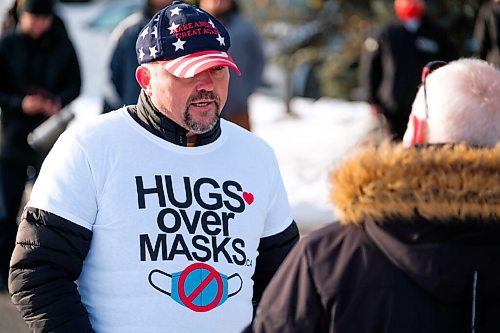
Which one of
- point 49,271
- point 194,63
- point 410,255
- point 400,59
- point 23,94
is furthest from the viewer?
point 400,59

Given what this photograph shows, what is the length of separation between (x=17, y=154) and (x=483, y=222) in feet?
17.5

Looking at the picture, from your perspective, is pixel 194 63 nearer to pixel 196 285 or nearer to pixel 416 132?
pixel 196 285

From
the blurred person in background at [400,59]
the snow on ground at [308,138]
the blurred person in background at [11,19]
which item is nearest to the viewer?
the blurred person in background at [11,19]

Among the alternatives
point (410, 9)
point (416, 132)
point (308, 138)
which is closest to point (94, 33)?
point (308, 138)

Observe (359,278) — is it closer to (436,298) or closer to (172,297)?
(436,298)

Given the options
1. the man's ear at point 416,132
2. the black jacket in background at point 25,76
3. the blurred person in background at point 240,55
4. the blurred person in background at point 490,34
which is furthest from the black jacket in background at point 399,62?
the man's ear at point 416,132

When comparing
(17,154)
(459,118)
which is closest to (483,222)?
(459,118)

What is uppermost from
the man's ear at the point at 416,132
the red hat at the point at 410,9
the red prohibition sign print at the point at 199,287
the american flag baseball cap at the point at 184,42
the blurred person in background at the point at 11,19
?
the blurred person in background at the point at 11,19

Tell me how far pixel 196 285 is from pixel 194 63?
69cm

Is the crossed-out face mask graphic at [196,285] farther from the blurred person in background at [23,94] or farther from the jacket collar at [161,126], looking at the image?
the blurred person in background at [23,94]

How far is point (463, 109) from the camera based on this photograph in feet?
8.13

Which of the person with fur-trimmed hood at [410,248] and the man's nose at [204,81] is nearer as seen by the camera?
the person with fur-trimmed hood at [410,248]

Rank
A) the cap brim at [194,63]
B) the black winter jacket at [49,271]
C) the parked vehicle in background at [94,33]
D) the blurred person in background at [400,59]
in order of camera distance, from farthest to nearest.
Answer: the parked vehicle in background at [94,33] → the blurred person in background at [400,59] → the cap brim at [194,63] → the black winter jacket at [49,271]

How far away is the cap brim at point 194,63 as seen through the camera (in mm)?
3385
